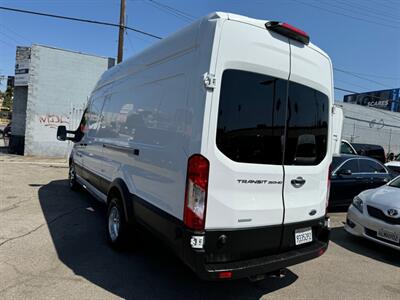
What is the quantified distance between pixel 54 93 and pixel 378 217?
15985mm

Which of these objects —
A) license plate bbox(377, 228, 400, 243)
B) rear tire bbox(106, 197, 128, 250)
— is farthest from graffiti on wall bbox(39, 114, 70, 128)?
license plate bbox(377, 228, 400, 243)

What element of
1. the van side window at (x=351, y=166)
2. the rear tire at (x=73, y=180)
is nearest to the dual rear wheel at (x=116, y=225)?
the rear tire at (x=73, y=180)

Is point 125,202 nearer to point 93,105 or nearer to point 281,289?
point 281,289

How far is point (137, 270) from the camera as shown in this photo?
13.8ft

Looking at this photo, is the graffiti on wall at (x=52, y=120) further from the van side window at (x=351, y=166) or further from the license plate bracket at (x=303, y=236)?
the license plate bracket at (x=303, y=236)

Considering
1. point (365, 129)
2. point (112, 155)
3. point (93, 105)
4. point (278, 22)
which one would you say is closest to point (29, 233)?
point (112, 155)

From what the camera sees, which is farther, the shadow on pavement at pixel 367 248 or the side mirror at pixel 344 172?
the side mirror at pixel 344 172

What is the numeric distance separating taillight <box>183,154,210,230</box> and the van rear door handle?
3.70ft

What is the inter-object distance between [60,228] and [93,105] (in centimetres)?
258

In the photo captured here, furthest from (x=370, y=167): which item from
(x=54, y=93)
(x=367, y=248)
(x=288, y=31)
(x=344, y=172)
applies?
(x=54, y=93)

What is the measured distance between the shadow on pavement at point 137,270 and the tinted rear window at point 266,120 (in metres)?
1.41

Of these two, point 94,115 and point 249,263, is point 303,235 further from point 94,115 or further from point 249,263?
point 94,115

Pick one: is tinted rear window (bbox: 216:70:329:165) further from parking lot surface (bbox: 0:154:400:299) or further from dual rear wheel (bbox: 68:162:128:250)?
dual rear wheel (bbox: 68:162:128:250)

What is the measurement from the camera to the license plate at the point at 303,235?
369 centimetres
